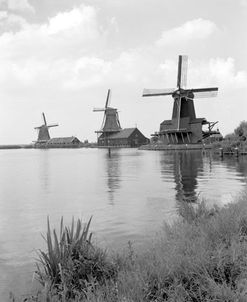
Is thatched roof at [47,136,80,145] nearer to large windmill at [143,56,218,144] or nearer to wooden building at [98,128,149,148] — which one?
wooden building at [98,128,149,148]

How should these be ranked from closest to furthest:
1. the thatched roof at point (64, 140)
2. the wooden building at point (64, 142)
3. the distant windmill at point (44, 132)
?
the wooden building at point (64, 142) < the thatched roof at point (64, 140) < the distant windmill at point (44, 132)

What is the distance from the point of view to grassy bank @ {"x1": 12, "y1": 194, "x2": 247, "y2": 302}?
4.61 meters

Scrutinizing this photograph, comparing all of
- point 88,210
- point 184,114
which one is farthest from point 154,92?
point 88,210

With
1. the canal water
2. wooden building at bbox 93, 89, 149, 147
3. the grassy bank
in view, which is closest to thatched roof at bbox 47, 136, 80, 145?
wooden building at bbox 93, 89, 149, 147

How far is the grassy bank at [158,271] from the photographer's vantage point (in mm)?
4613

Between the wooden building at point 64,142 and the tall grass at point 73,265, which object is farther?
the wooden building at point 64,142

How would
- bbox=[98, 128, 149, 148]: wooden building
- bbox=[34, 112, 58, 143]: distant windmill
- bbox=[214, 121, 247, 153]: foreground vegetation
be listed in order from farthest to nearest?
bbox=[34, 112, 58, 143]: distant windmill < bbox=[98, 128, 149, 148]: wooden building < bbox=[214, 121, 247, 153]: foreground vegetation

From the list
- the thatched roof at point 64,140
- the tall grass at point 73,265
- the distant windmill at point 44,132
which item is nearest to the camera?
the tall grass at point 73,265

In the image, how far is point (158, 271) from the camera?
5152mm

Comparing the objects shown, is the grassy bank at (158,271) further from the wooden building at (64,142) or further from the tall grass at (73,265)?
the wooden building at (64,142)

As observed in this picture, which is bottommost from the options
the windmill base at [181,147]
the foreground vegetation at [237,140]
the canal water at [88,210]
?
the canal water at [88,210]

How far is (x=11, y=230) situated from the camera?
11.1 metres

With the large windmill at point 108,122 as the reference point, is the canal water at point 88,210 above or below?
below

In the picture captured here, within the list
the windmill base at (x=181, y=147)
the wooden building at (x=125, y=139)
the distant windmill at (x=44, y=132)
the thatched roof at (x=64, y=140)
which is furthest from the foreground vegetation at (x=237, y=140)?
the distant windmill at (x=44, y=132)
